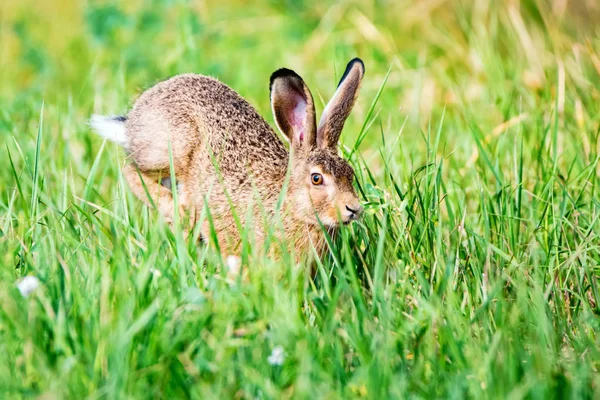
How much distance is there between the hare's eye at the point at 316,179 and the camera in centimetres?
458

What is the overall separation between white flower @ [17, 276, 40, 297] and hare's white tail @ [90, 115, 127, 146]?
2.22m

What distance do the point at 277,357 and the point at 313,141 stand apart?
193 cm

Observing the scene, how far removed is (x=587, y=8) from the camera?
26.0ft

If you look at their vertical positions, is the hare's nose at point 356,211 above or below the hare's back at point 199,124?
below

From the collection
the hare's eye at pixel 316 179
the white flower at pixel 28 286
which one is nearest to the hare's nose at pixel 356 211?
the hare's eye at pixel 316 179

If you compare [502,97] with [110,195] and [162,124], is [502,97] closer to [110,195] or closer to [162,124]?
[162,124]

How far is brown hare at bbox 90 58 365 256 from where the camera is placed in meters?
4.59

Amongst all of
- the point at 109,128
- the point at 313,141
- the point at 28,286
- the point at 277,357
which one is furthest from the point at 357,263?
the point at 109,128

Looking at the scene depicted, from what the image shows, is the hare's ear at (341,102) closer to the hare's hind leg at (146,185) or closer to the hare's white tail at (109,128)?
the hare's hind leg at (146,185)

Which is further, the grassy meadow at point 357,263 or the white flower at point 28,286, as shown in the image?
the white flower at point 28,286

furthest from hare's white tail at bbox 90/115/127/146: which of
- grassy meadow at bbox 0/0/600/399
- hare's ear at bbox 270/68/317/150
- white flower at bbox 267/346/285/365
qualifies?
white flower at bbox 267/346/285/365

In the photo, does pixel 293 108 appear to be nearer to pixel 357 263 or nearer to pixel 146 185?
pixel 357 263

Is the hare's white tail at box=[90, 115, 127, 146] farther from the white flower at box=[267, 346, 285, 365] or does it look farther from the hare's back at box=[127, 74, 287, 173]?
the white flower at box=[267, 346, 285, 365]

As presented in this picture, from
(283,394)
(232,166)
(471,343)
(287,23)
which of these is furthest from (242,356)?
(287,23)
